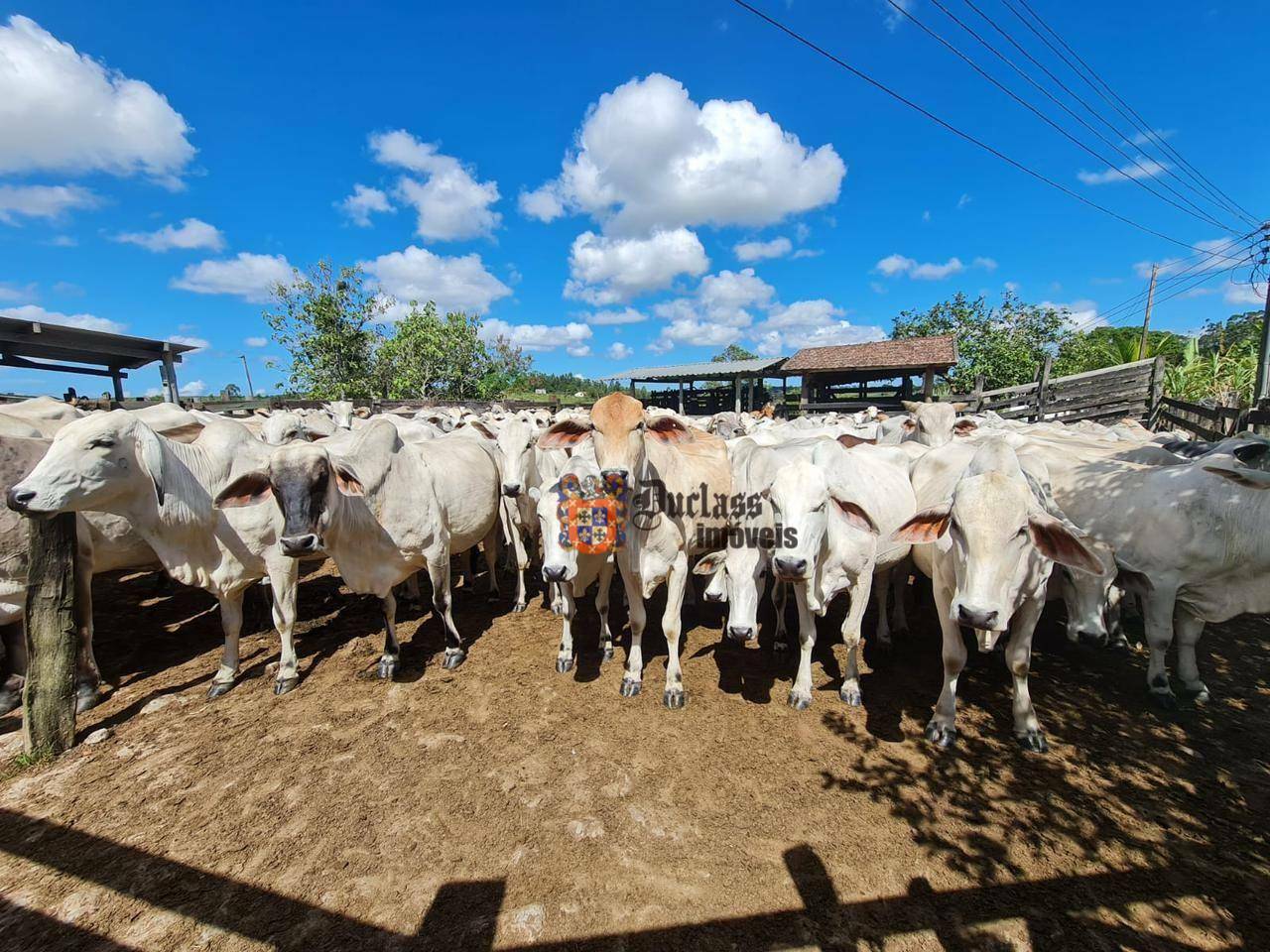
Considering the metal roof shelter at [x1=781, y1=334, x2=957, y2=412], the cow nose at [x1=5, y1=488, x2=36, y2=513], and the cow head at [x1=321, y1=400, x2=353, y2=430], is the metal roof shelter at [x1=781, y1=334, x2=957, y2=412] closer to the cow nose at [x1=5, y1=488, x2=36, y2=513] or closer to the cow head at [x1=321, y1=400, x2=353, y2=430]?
the cow head at [x1=321, y1=400, x2=353, y2=430]

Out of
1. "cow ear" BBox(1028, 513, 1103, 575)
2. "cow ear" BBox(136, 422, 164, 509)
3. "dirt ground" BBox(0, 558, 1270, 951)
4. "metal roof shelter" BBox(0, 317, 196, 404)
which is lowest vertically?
"dirt ground" BBox(0, 558, 1270, 951)

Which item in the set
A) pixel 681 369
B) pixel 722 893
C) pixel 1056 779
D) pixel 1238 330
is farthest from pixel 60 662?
pixel 1238 330

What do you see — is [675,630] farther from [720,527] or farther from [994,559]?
[994,559]

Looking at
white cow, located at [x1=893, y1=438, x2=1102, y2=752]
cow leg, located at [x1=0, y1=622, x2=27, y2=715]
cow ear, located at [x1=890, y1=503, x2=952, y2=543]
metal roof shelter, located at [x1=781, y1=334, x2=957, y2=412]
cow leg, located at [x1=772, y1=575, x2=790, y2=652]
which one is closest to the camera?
white cow, located at [x1=893, y1=438, x2=1102, y2=752]

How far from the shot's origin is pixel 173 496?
4.49 metres

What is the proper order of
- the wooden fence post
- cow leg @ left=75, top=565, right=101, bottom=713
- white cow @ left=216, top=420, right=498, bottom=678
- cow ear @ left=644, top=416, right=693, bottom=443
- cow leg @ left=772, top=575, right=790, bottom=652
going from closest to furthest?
the wooden fence post, white cow @ left=216, top=420, right=498, bottom=678, cow leg @ left=75, top=565, right=101, bottom=713, cow ear @ left=644, top=416, right=693, bottom=443, cow leg @ left=772, top=575, right=790, bottom=652

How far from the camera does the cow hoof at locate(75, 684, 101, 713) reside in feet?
15.0

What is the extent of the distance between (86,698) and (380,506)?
121 inches

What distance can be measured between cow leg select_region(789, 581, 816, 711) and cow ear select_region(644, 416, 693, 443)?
6.19 ft

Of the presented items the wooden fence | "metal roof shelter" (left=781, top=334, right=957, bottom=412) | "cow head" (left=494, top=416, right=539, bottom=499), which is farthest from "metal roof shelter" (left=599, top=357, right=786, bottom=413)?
"cow head" (left=494, top=416, right=539, bottom=499)

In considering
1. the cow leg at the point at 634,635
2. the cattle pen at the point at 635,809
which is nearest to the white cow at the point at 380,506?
the cattle pen at the point at 635,809

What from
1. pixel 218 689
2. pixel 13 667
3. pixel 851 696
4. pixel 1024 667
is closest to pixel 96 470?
pixel 218 689

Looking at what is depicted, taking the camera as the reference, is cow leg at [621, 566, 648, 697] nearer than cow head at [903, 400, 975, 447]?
Yes

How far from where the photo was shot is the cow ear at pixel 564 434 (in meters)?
4.99
